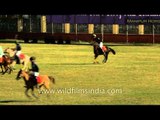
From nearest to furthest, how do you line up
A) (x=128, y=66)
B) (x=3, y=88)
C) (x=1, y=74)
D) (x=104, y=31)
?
(x=3, y=88), (x=1, y=74), (x=128, y=66), (x=104, y=31)

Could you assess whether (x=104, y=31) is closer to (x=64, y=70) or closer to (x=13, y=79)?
(x=64, y=70)

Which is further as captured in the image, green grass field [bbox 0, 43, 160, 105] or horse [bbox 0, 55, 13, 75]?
horse [bbox 0, 55, 13, 75]

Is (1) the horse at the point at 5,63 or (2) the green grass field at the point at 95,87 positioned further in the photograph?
(1) the horse at the point at 5,63

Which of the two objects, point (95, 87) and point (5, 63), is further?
point (5, 63)

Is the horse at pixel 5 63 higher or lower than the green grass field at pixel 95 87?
higher

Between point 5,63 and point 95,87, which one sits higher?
point 5,63

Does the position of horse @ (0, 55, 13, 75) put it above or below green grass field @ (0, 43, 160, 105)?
above
